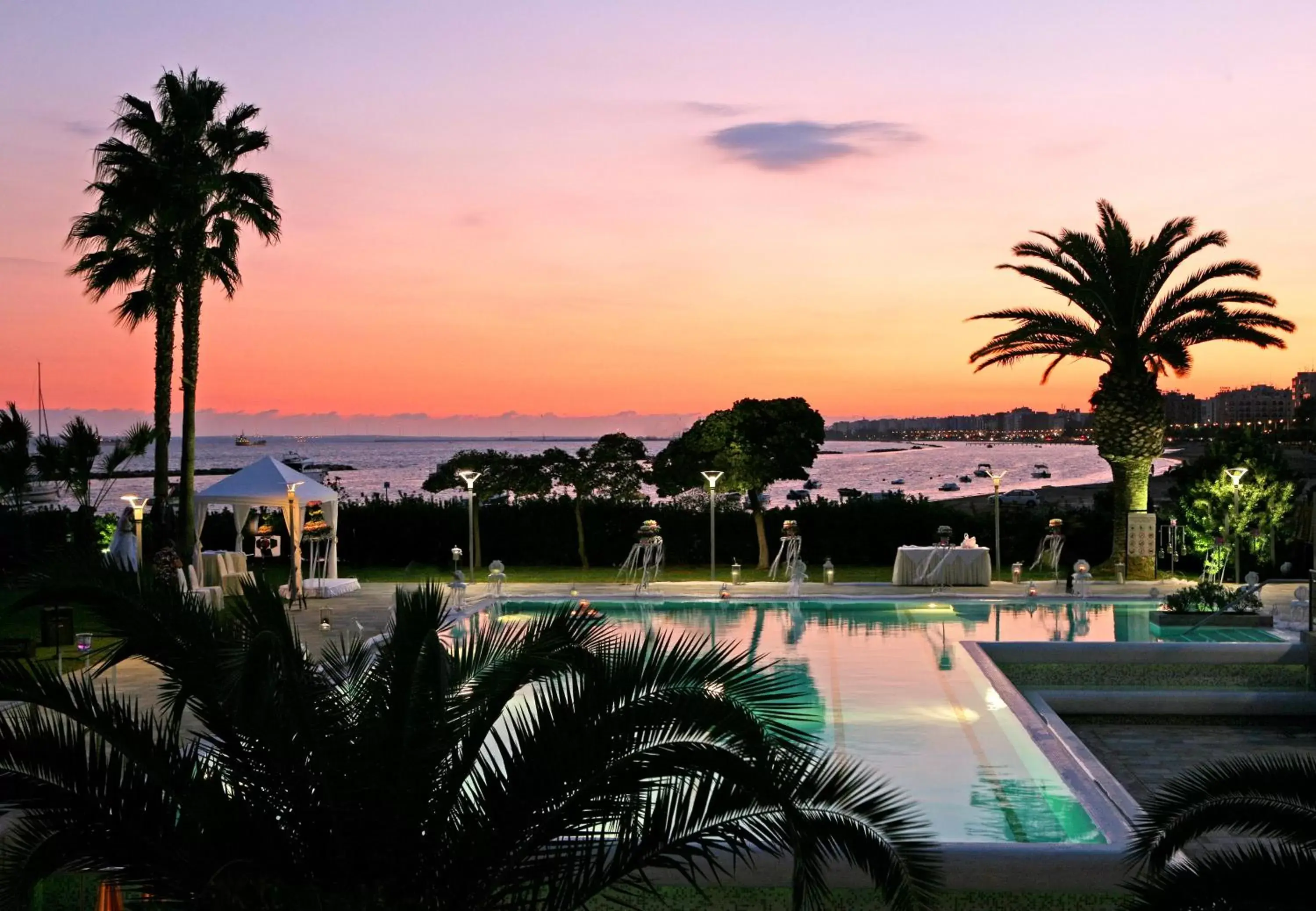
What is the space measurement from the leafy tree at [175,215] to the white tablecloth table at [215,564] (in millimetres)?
424

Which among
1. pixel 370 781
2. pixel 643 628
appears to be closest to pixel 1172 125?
pixel 643 628

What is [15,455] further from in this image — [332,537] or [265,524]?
[265,524]

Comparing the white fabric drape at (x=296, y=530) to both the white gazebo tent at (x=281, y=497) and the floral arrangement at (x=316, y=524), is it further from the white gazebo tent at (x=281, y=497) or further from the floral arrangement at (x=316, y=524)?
the floral arrangement at (x=316, y=524)

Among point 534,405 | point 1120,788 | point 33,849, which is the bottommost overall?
point 1120,788

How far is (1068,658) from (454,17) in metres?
11.2

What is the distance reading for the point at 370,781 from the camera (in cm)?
444

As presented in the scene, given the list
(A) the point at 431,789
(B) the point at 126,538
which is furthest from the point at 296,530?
(A) the point at 431,789

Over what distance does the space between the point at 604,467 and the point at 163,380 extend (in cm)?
757

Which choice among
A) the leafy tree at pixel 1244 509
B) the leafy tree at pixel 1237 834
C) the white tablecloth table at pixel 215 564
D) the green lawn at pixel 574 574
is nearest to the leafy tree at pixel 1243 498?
the leafy tree at pixel 1244 509

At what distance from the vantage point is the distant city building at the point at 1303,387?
83.8 metres

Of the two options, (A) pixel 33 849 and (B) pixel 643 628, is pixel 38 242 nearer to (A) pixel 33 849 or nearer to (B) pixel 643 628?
(B) pixel 643 628

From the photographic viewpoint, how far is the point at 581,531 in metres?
23.4

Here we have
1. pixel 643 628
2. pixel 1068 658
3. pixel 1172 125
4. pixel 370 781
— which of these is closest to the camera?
pixel 370 781

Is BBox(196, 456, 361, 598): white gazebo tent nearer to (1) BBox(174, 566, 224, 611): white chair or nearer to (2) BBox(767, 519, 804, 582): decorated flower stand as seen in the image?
(1) BBox(174, 566, 224, 611): white chair
